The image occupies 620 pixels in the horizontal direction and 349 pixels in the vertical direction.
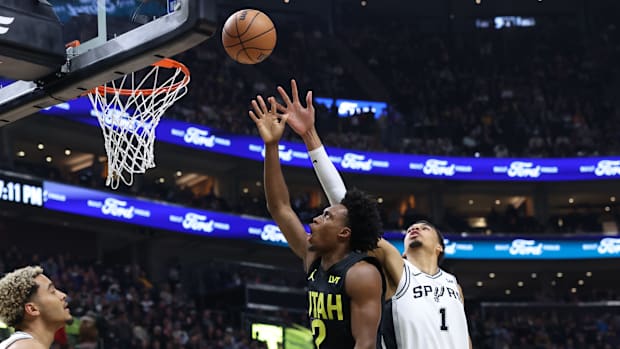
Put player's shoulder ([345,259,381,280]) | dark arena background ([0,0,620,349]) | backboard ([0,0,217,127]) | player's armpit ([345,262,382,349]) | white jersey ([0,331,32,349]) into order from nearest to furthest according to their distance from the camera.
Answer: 1. white jersey ([0,331,32,349])
2. player's armpit ([345,262,382,349])
3. player's shoulder ([345,259,381,280])
4. backboard ([0,0,217,127])
5. dark arena background ([0,0,620,349])

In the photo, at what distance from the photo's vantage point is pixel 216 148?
83.4 ft

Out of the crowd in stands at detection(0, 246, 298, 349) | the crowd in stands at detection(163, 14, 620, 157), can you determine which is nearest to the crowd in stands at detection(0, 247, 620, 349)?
the crowd in stands at detection(0, 246, 298, 349)

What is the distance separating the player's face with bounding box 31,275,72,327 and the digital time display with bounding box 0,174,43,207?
16.5 meters

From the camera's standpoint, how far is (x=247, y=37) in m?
6.59

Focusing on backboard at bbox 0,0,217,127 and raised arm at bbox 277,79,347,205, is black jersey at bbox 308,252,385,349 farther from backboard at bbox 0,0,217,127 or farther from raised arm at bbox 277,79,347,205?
backboard at bbox 0,0,217,127

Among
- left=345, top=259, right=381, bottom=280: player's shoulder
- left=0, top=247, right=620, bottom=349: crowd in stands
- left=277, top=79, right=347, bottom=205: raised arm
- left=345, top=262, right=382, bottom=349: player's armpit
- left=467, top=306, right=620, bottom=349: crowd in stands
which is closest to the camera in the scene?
left=345, top=262, right=382, bottom=349: player's armpit

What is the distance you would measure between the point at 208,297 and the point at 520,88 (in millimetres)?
13771

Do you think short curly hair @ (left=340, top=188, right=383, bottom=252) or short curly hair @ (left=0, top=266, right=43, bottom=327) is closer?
short curly hair @ (left=0, top=266, right=43, bottom=327)

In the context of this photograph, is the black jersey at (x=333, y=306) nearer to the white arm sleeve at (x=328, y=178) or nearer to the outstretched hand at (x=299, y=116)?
the white arm sleeve at (x=328, y=178)

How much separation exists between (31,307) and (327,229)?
144 centimetres

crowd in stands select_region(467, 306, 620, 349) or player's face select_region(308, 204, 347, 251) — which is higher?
crowd in stands select_region(467, 306, 620, 349)

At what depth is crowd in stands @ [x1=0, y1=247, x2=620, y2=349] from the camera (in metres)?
16.8

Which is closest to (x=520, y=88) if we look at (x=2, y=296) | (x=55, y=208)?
(x=55, y=208)

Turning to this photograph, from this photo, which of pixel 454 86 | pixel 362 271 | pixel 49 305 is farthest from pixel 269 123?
pixel 454 86
